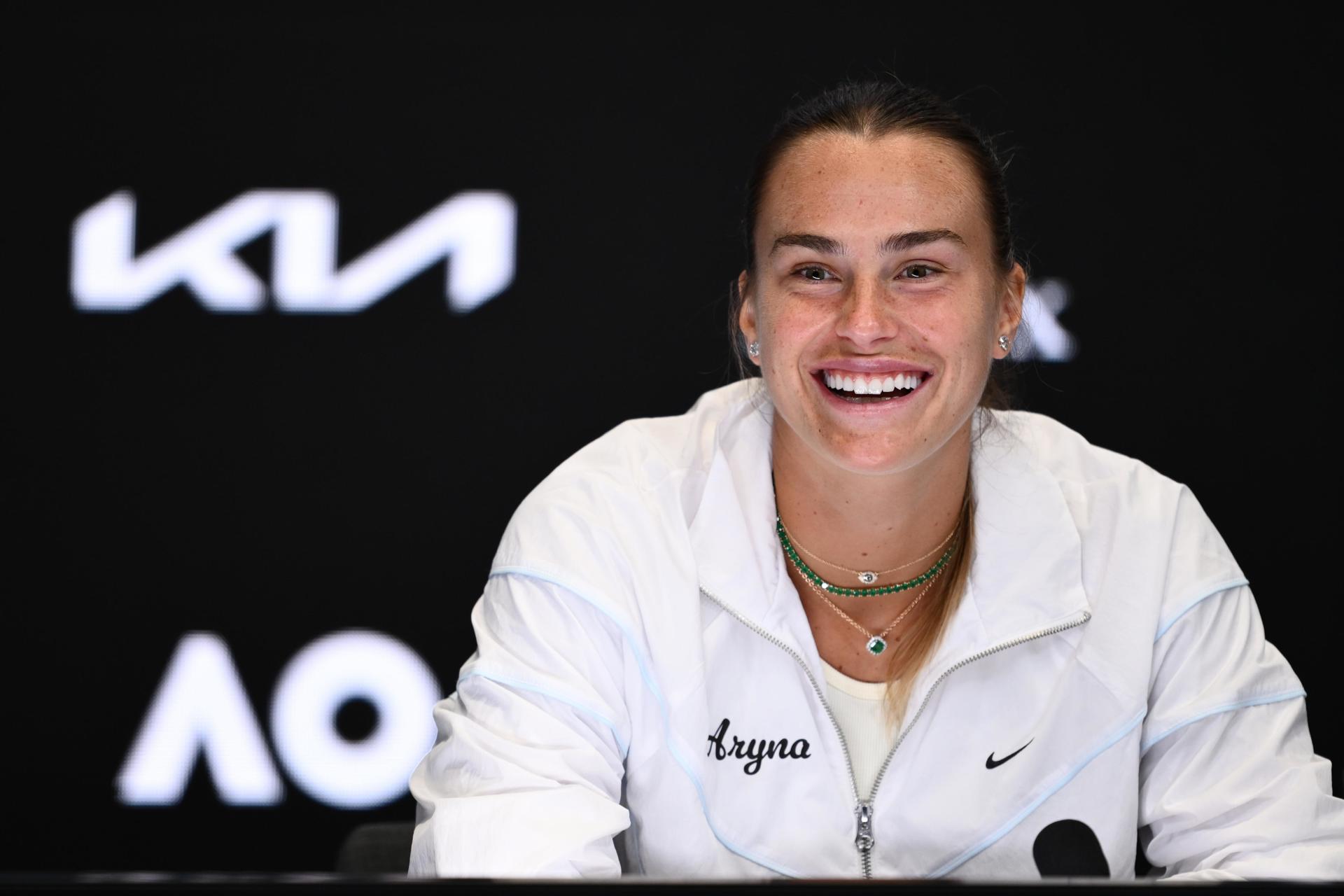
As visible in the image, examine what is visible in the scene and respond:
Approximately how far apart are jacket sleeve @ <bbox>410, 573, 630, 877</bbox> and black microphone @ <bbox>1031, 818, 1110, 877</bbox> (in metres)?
0.39

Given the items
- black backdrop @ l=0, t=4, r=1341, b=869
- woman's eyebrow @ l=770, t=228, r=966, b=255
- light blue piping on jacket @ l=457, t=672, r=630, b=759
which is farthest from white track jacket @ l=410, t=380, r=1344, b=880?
black backdrop @ l=0, t=4, r=1341, b=869

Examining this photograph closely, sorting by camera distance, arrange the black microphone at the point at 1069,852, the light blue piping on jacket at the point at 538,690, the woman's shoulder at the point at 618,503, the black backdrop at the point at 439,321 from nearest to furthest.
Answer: the black microphone at the point at 1069,852, the light blue piping on jacket at the point at 538,690, the woman's shoulder at the point at 618,503, the black backdrop at the point at 439,321

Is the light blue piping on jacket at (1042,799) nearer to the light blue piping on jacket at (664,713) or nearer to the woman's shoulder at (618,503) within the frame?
the light blue piping on jacket at (664,713)

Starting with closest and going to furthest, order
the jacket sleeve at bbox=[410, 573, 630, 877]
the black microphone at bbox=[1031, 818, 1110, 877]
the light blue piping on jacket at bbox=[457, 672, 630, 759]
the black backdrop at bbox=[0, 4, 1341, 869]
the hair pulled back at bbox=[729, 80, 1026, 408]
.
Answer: the black microphone at bbox=[1031, 818, 1110, 877]
the jacket sleeve at bbox=[410, 573, 630, 877]
the light blue piping on jacket at bbox=[457, 672, 630, 759]
the hair pulled back at bbox=[729, 80, 1026, 408]
the black backdrop at bbox=[0, 4, 1341, 869]

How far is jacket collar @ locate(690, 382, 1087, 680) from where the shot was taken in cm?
156

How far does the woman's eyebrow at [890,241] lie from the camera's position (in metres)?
1.55

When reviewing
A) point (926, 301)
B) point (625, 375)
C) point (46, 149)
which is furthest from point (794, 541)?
point (46, 149)

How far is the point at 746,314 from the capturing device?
5.70ft

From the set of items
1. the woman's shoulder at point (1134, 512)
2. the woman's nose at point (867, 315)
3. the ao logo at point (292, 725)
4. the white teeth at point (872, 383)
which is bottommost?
the ao logo at point (292, 725)

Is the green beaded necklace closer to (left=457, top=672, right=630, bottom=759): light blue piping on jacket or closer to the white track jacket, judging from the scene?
the white track jacket

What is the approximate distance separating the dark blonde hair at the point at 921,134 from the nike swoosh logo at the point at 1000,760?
10cm

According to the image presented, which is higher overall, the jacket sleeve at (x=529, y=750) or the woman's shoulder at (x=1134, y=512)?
Result: the woman's shoulder at (x=1134, y=512)

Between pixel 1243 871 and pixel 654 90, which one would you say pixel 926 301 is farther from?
pixel 654 90

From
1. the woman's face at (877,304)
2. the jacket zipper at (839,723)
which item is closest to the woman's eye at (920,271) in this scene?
Answer: the woman's face at (877,304)
